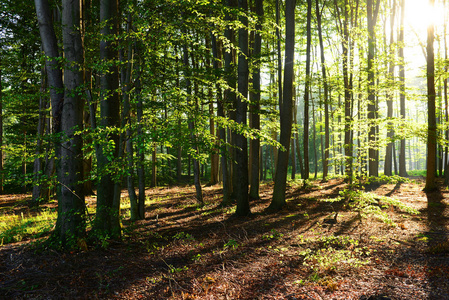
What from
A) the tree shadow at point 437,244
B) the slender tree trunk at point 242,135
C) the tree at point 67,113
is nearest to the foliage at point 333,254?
the tree shadow at point 437,244

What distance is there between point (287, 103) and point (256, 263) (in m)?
5.80

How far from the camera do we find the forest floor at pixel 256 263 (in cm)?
370

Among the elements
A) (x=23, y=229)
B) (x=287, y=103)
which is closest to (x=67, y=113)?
(x=23, y=229)

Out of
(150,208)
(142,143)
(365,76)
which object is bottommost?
(150,208)

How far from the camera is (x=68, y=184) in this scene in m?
5.32

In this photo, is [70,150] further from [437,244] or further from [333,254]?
[437,244]

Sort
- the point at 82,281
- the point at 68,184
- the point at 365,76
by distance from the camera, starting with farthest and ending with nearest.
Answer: the point at 365,76 → the point at 68,184 → the point at 82,281

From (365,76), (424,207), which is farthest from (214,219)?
(365,76)

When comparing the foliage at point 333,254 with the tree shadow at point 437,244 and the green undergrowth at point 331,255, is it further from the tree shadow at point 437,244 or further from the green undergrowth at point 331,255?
the tree shadow at point 437,244

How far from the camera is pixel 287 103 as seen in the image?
8.92 metres

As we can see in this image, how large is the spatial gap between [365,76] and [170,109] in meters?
7.31

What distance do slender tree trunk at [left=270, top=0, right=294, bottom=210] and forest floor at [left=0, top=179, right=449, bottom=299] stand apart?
5.93 feet

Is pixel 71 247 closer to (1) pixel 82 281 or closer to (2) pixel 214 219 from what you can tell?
(1) pixel 82 281

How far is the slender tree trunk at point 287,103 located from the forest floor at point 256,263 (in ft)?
5.93
